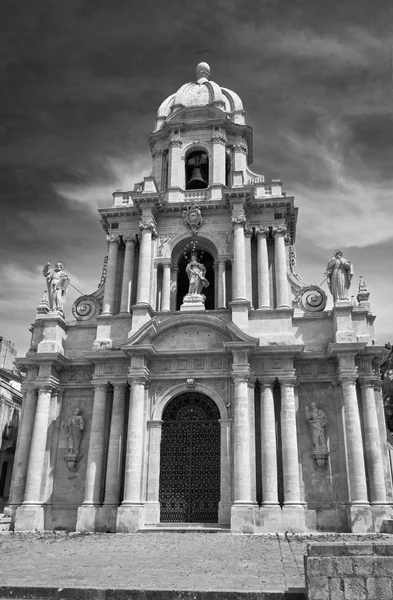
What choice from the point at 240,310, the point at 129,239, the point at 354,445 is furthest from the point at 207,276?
the point at 354,445

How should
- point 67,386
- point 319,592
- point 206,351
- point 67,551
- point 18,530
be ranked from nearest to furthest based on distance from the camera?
1. point 319,592
2. point 67,551
3. point 18,530
4. point 206,351
5. point 67,386

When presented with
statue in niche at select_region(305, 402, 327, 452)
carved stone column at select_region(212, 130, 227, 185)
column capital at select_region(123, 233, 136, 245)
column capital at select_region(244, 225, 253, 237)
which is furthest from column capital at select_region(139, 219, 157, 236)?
statue in niche at select_region(305, 402, 327, 452)

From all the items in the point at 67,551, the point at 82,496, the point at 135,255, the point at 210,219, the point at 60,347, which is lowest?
the point at 67,551

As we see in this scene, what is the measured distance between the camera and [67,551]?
45.2ft

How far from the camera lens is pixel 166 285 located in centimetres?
2569

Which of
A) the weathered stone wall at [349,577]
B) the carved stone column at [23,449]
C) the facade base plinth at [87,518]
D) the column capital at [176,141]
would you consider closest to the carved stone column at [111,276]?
the carved stone column at [23,449]

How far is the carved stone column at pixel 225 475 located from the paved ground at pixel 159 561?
1.85 m

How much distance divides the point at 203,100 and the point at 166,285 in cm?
1186

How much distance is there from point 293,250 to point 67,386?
511 inches

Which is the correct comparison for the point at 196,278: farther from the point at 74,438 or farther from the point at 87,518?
the point at 87,518

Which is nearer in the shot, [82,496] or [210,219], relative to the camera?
[82,496]

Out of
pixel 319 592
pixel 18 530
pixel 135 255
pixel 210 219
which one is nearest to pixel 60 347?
pixel 135 255

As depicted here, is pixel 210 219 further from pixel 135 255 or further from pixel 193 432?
pixel 193 432

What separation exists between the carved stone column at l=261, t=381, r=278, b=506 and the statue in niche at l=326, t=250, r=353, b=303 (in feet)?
16.5
